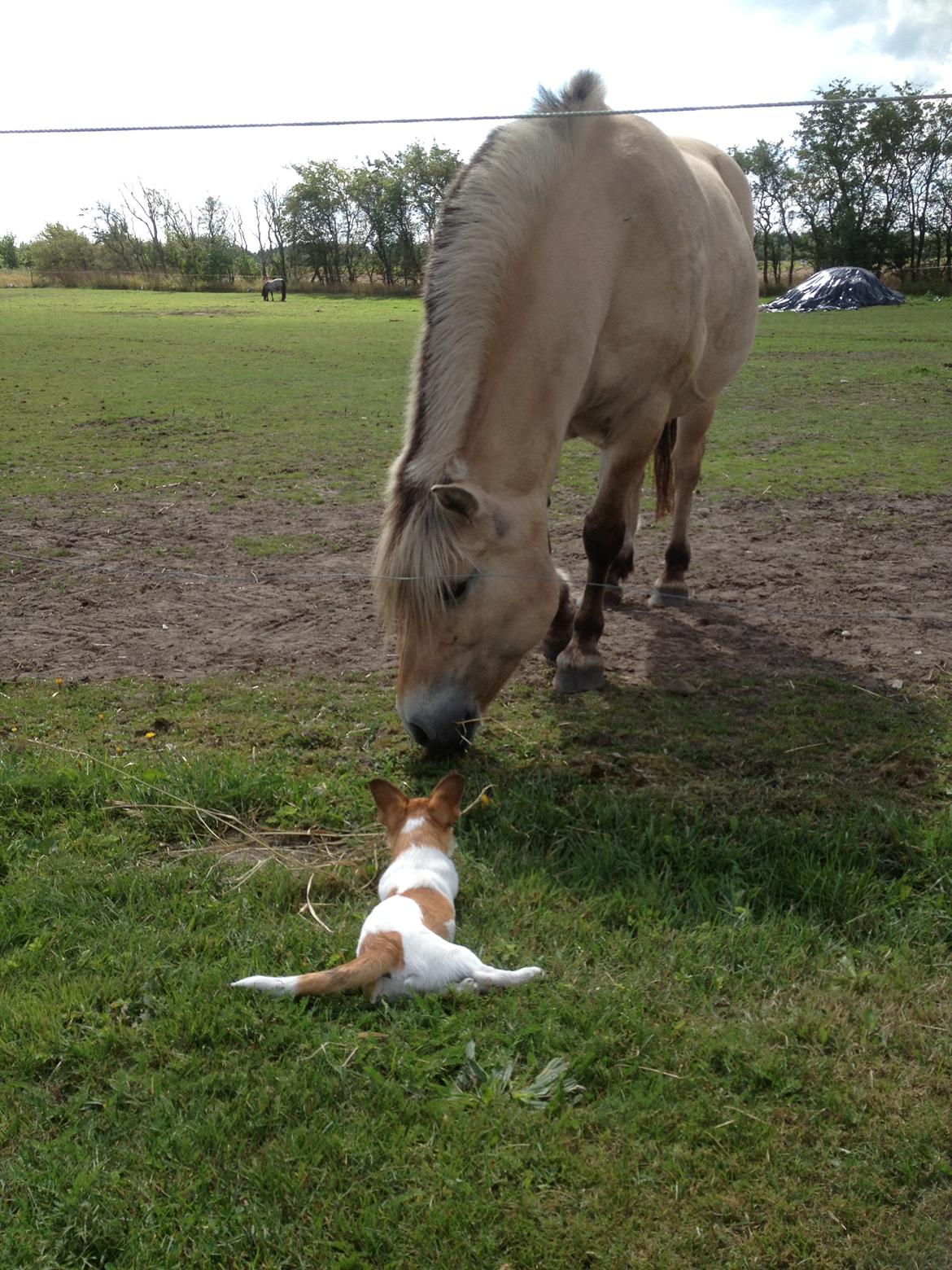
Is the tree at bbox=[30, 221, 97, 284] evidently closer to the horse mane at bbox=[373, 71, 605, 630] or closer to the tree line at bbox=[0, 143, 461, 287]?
the tree line at bbox=[0, 143, 461, 287]

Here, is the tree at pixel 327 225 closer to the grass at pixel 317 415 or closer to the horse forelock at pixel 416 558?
the grass at pixel 317 415

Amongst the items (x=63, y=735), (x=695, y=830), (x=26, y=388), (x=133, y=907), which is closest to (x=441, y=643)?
(x=695, y=830)

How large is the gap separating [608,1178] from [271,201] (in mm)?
66070

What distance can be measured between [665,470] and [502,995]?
164 inches

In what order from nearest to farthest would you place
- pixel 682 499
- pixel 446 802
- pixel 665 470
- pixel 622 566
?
pixel 446 802
pixel 622 566
pixel 682 499
pixel 665 470

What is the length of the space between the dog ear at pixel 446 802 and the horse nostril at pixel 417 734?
19.3 inches

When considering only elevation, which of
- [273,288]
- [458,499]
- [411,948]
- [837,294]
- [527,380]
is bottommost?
[411,948]

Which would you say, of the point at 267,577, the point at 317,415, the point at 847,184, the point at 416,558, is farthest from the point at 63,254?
the point at 416,558

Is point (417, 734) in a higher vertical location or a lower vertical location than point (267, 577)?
lower

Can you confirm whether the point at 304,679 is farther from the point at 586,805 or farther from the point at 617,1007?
the point at 617,1007

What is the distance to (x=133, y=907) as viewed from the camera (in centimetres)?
275

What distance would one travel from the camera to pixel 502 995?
2352 millimetres

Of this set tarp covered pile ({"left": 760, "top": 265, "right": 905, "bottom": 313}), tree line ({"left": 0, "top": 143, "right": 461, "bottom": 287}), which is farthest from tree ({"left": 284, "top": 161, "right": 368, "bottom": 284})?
tarp covered pile ({"left": 760, "top": 265, "right": 905, "bottom": 313})

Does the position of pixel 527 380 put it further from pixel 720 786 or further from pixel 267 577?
pixel 267 577
